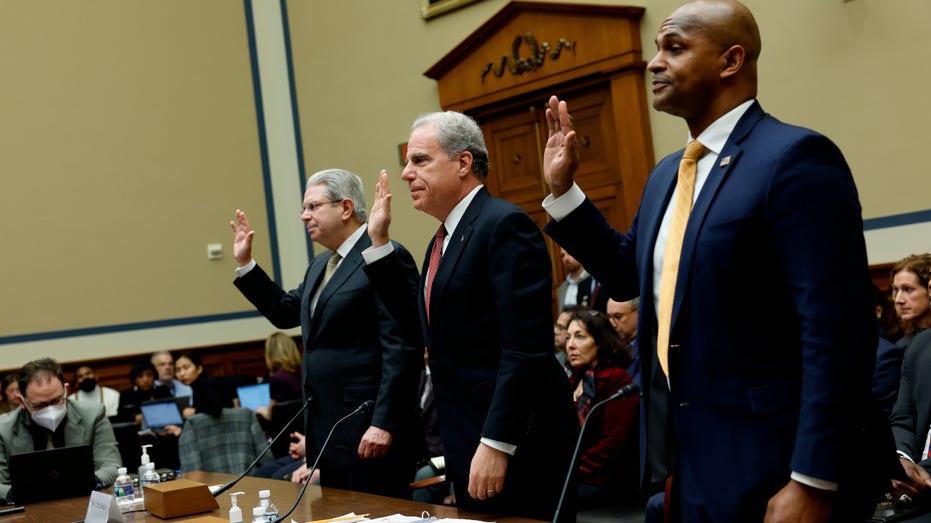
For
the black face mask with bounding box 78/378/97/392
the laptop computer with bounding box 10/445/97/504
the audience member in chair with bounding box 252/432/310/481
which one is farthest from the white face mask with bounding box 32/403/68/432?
the black face mask with bounding box 78/378/97/392

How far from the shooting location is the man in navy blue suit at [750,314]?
1583 mm

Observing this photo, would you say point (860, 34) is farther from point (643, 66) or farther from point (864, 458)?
point (864, 458)

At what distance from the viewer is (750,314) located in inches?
66.5

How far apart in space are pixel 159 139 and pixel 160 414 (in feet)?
11.0

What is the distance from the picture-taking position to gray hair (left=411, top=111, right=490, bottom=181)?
2.58 metres

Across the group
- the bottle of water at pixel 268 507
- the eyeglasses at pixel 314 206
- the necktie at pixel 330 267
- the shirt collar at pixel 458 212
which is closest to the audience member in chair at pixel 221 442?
the necktie at pixel 330 267

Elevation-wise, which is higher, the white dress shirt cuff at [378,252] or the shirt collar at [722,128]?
the shirt collar at [722,128]

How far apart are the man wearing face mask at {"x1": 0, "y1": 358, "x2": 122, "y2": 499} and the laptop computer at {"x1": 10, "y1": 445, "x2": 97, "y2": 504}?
69 cm

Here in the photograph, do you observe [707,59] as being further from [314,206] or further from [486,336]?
[314,206]

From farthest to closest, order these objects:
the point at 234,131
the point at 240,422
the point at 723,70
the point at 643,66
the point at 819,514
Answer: the point at 234,131, the point at 643,66, the point at 240,422, the point at 723,70, the point at 819,514

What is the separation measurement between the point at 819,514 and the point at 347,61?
26.5 ft

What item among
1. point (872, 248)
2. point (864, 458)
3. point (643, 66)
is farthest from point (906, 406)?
point (643, 66)

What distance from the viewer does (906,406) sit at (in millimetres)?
3572

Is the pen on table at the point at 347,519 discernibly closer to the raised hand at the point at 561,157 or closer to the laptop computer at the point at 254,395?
the raised hand at the point at 561,157
